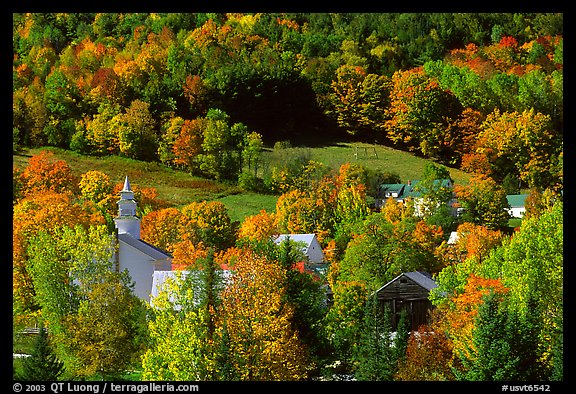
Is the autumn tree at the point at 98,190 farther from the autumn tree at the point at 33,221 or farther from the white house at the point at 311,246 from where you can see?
the white house at the point at 311,246

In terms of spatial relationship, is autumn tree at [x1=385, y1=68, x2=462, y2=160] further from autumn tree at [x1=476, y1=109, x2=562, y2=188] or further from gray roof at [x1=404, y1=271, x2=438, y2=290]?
gray roof at [x1=404, y1=271, x2=438, y2=290]

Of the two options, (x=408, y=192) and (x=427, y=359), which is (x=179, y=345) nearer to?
(x=427, y=359)

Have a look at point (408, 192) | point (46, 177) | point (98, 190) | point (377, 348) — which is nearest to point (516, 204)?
point (408, 192)

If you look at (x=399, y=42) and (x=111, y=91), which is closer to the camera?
(x=111, y=91)

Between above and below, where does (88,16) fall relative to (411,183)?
above

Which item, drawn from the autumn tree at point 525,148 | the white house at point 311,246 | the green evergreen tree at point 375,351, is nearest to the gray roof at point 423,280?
the green evergreen tree at point 375,351

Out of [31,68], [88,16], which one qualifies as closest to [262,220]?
[31,68]
